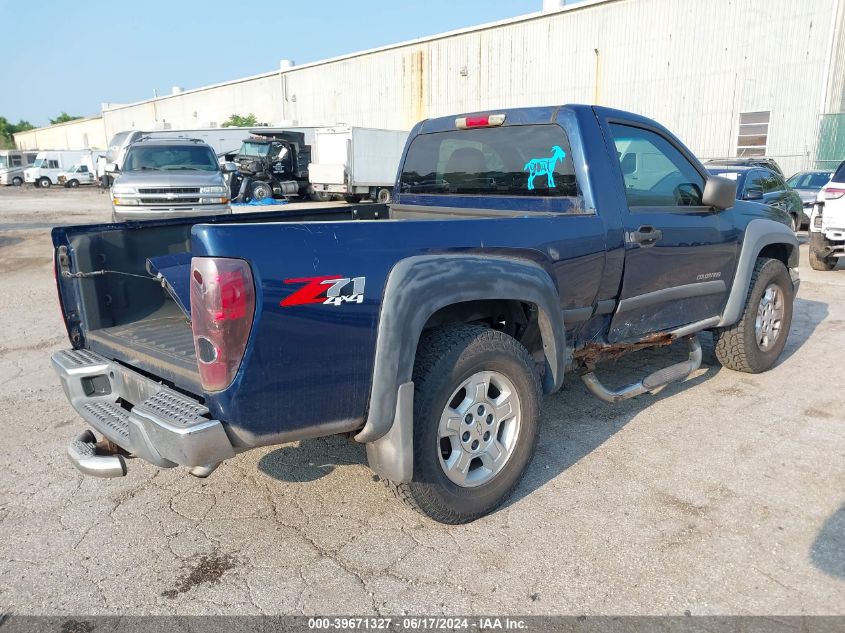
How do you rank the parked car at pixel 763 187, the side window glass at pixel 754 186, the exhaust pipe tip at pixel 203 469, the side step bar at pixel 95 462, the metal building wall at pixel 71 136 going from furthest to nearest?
the metal building wall at pixel 71 136
the parked car at pixel 763 187
the side window glass at pixel 754 186
the side step bar at pixel 95 462
the exhaust pipe tip at pixel 203 469

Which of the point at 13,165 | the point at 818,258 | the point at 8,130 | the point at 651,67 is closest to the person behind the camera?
the point at 818,258

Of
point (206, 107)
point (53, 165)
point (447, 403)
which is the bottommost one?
point (447, 403)

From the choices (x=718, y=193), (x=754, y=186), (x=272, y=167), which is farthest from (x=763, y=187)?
(x=272, y=167)

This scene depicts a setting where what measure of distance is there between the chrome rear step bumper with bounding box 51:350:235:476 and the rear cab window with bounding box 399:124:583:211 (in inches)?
87.7

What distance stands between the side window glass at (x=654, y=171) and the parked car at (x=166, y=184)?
951cm

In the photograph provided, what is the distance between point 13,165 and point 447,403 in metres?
55.7

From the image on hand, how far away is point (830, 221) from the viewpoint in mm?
9430

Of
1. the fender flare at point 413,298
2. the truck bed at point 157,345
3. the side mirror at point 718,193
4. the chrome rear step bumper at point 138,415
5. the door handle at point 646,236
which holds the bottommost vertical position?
the chrome rear step bumper at point 138,415

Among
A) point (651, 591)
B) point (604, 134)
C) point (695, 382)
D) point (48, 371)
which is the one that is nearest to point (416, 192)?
point (604, 134)

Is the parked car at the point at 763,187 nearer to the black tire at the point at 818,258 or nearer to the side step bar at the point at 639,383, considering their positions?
the black tire at the point at 818,258

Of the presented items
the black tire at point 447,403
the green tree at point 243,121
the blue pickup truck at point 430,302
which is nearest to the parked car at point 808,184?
the blue pickup truck at point 430,302

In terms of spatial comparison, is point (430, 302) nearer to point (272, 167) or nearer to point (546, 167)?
point (546, 167)

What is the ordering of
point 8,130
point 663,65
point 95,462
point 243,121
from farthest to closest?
point 8,130
point 243,121
point 663,65
point 95,462

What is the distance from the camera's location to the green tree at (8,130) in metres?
95.8
